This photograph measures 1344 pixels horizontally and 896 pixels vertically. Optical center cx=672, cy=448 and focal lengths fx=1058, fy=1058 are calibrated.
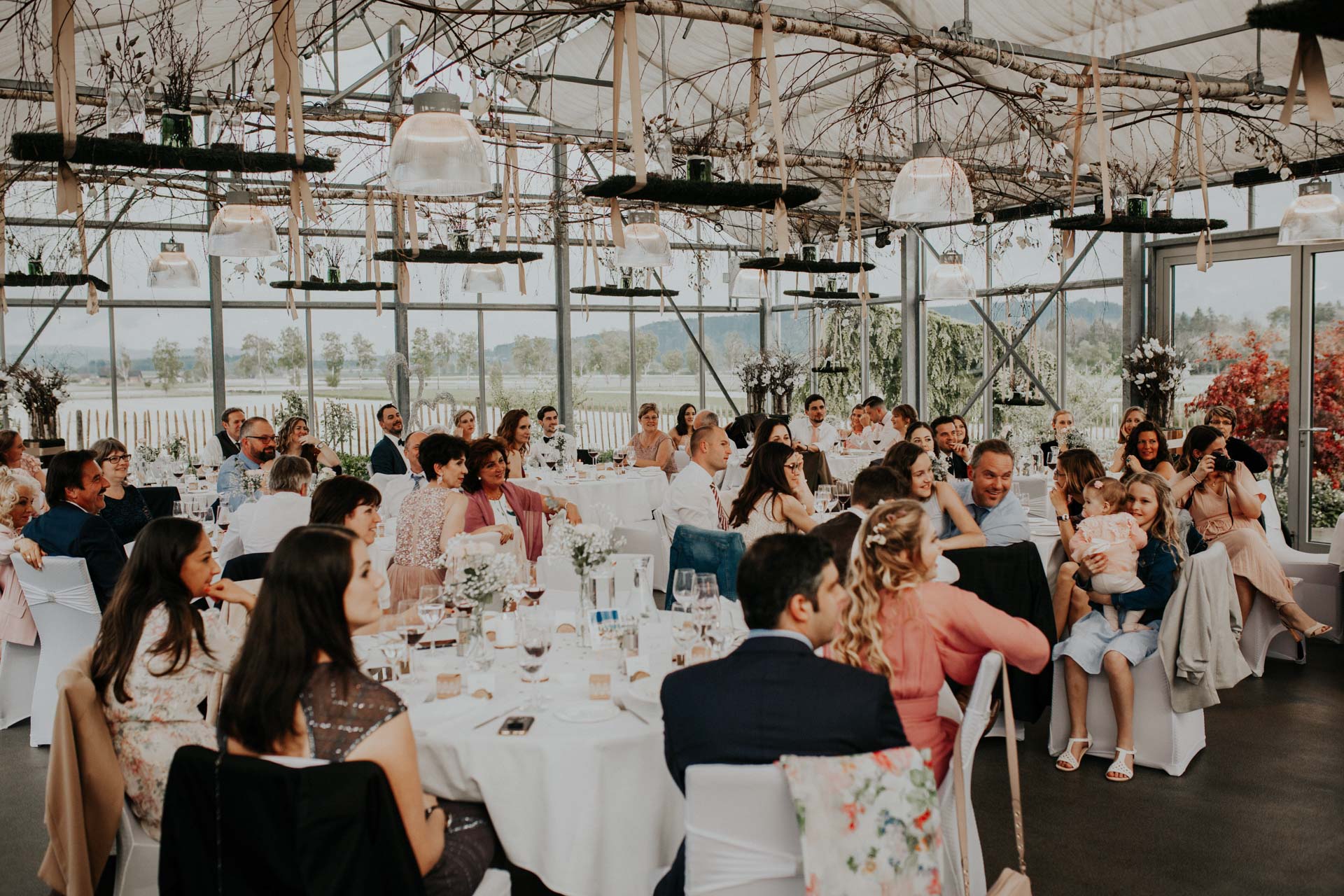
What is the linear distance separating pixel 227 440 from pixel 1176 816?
28.5 ft

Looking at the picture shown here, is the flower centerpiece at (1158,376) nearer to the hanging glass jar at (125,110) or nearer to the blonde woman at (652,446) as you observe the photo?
the blonde woman at (652,446)

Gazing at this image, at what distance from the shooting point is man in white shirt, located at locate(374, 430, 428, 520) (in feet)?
27.7

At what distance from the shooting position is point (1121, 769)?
4809mm

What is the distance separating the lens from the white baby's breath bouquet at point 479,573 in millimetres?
3662

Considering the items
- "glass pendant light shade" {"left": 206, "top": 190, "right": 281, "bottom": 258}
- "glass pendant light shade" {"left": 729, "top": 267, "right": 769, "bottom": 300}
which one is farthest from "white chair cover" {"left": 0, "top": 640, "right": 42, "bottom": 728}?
"glass pendant light shade" {"left": 729, "top": 267, "right": 769, "bottom": 300}

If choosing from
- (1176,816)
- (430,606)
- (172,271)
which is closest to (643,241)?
(430,606)

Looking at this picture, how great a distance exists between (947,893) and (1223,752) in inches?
103

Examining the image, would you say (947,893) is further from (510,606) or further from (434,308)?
(434,308)

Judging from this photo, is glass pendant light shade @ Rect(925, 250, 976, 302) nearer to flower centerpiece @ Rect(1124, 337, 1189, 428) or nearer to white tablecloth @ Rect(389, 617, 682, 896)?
flower centerpiece @ Rect(1124, 337, 1189, 428)

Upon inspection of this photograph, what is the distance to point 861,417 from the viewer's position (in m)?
12.3

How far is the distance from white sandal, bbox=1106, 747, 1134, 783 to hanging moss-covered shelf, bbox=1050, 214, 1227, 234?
2567mm

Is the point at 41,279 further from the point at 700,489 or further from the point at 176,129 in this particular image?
the point at 700,489

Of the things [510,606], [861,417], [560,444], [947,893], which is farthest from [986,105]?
[947,893]

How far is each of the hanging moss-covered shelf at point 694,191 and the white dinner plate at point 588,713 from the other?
76.5 inches
